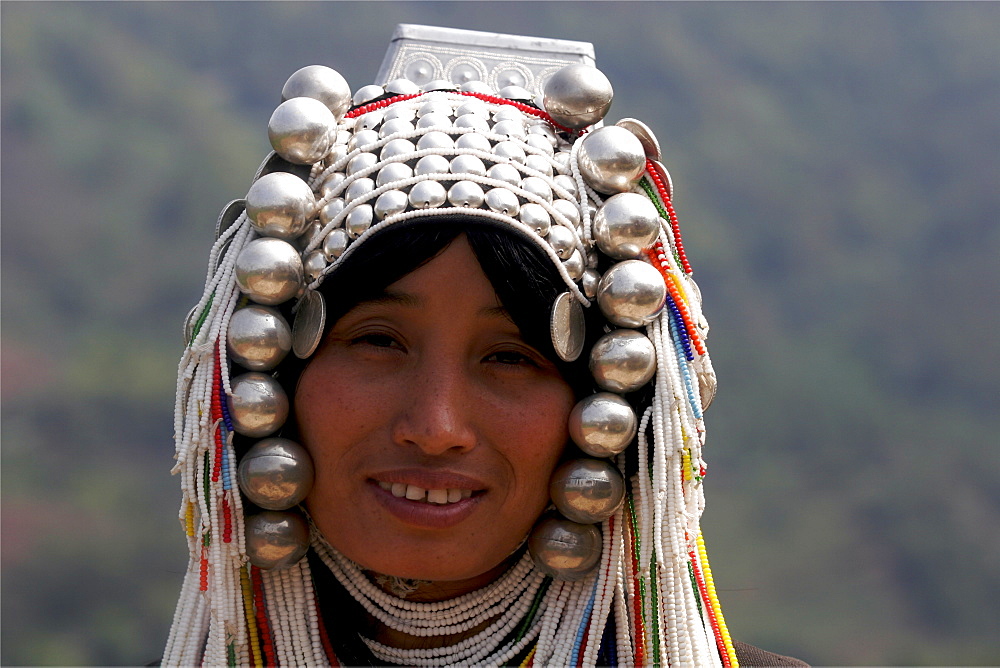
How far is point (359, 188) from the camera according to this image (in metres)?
1.93

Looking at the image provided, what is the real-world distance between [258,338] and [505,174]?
1.61 feet

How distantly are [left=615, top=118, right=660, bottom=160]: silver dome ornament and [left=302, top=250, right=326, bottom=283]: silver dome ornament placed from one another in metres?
0.60

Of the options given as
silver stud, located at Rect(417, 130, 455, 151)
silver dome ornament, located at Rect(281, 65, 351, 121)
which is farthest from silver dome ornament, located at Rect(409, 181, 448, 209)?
silver dome ornament, located at Rect(281, 65, 351, 121)

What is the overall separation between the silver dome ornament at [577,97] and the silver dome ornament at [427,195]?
37cm

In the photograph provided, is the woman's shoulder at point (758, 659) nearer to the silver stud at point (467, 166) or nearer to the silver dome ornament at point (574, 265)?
the silver dome ornament at point (574, 265)

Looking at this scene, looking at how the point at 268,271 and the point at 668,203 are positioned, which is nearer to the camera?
the point at 268,271

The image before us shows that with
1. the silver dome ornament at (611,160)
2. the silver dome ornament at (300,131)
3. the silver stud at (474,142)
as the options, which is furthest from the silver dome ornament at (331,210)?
the silver dome ornament at (611,160)

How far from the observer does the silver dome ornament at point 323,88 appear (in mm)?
2092

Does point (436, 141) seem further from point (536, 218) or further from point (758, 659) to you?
point (758, 659)

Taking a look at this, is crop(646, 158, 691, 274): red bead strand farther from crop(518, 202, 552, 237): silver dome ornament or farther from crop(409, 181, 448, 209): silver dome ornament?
crop(409, 181, 448, 209): silver dome ornament

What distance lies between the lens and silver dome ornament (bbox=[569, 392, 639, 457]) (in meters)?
1.88

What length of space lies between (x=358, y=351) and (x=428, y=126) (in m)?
0.42

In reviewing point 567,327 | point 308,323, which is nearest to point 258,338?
point 308,323

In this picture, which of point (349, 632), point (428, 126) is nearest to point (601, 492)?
point (349, 632)
